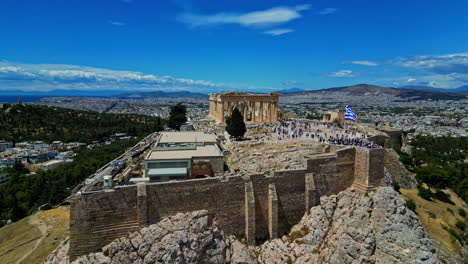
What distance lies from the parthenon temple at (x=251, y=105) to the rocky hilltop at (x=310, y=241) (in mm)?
36907

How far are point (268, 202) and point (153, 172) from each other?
9015mm

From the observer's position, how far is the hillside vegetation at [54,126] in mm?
94625

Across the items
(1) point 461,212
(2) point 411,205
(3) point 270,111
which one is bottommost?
(1) point 461,212

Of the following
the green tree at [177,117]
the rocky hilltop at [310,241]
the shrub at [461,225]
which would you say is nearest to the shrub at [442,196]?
the shrub at [461,225]

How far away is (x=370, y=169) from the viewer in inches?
990

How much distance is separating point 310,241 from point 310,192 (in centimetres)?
375

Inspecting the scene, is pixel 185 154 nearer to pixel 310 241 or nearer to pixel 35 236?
pixel 310 241

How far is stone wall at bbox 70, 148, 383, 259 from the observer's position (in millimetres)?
19562

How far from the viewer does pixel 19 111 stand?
104 metres

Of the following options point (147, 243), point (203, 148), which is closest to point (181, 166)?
point (203, 148)

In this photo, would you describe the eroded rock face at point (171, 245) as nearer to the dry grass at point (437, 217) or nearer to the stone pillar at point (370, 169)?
the stone pillar at point (370, 169)

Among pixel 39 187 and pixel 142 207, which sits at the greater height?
pixel 142 207

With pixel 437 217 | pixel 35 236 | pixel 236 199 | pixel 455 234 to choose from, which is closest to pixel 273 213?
pixel 236 199

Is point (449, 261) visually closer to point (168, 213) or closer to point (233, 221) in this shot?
point (233, 221)
